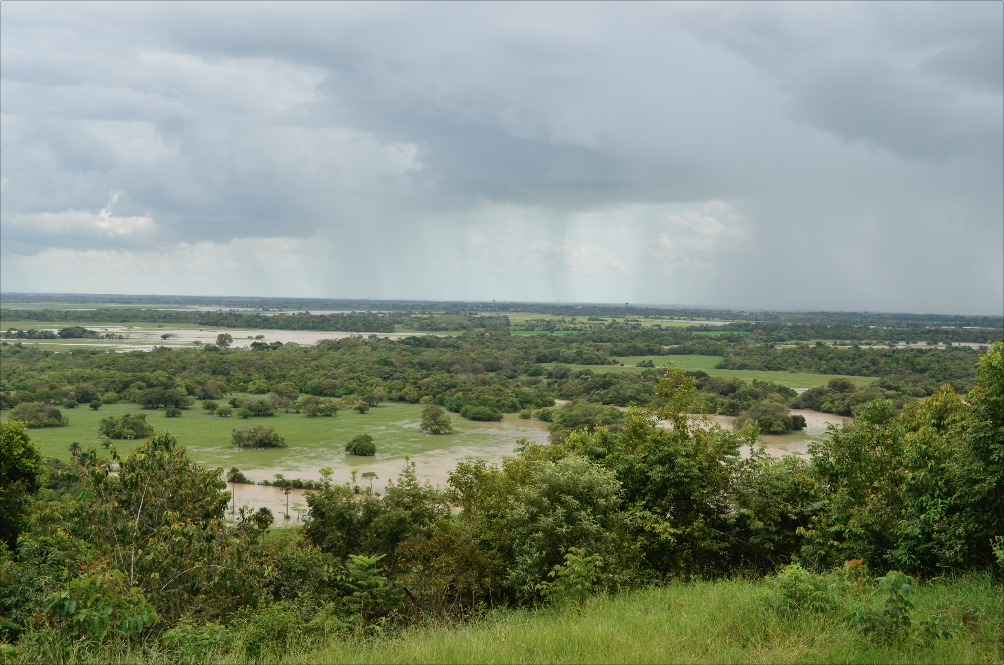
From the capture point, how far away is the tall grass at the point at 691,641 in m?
5.25

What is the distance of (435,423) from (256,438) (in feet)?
40.4

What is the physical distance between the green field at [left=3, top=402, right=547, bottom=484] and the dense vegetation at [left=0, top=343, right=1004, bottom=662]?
1882cm

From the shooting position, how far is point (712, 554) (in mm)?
11961

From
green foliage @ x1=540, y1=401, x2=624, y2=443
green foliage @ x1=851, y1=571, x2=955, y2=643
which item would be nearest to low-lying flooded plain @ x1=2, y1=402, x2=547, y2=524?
green foliage @ x1=540, y1=401, x2=624, y2=443

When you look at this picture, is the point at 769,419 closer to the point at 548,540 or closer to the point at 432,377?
the point at 548,540

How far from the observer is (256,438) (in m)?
38.7

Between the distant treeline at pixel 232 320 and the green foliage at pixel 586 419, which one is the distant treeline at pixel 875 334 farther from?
the distant treeline at pixel 232 320

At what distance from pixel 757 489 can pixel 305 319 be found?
528 feet

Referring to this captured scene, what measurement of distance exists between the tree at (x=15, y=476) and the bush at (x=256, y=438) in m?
17.2

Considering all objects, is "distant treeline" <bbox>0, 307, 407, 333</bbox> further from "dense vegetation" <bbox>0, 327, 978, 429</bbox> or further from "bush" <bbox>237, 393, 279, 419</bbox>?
"bush" <bbox>237, 393, 279, 419</bbox>

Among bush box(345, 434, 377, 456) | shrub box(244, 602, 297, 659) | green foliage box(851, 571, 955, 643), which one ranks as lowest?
bush box(345, 434, 377, 456)

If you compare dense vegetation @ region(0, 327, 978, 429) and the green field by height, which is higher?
dense vegetation @ region(0, 327, 978, 429)

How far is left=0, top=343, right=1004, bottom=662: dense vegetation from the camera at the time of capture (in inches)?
249

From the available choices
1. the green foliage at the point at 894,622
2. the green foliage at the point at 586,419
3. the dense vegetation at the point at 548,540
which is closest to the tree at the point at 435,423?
the green foliage at the point at 586,419
